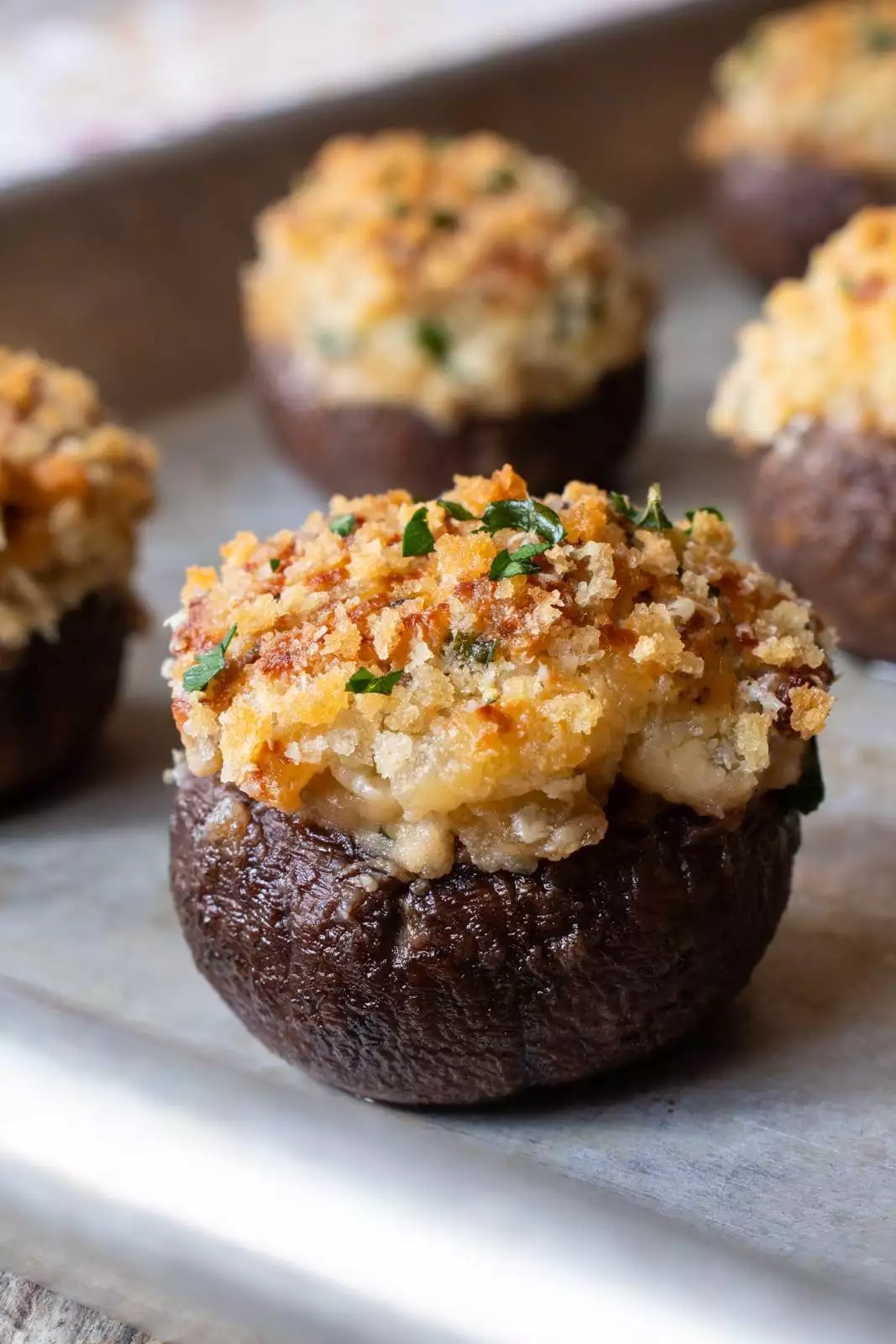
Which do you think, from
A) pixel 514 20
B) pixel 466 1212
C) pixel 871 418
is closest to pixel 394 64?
pixel 514 20

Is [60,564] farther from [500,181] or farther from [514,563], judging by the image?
[500,181]

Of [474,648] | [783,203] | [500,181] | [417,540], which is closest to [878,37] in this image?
[783,203]

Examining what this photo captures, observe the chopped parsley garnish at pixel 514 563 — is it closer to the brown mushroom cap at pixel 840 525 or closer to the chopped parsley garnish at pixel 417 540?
the chopped parsley garnish at pixel 417 540

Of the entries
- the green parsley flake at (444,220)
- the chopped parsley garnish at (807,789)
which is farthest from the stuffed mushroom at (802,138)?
the chopped parsley garnish at (807,789)

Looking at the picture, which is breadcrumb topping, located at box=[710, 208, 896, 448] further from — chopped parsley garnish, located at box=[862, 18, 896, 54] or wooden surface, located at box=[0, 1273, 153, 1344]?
wooden surface, located at box=[0, 1273, 153, 1344]

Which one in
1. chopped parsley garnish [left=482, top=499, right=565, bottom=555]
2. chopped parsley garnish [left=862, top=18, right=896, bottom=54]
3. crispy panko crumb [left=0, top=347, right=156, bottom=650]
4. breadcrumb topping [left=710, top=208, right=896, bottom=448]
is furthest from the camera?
chopped parsley garnish [left=862, top=18, right=896, bottom=54]

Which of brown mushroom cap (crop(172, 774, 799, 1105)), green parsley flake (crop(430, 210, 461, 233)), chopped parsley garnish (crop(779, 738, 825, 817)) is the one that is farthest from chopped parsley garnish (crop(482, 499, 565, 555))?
green parsley flake (crop(430, 210, 461, 233))

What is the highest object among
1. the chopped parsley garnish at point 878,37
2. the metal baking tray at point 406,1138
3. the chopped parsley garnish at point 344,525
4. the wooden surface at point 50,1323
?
the chopped parsley garnish at point 878,37

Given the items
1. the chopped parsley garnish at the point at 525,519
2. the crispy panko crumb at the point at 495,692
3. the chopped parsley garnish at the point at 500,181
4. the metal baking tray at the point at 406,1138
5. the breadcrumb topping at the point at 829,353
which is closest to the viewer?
the metal baking tray at the point at 406,1138
